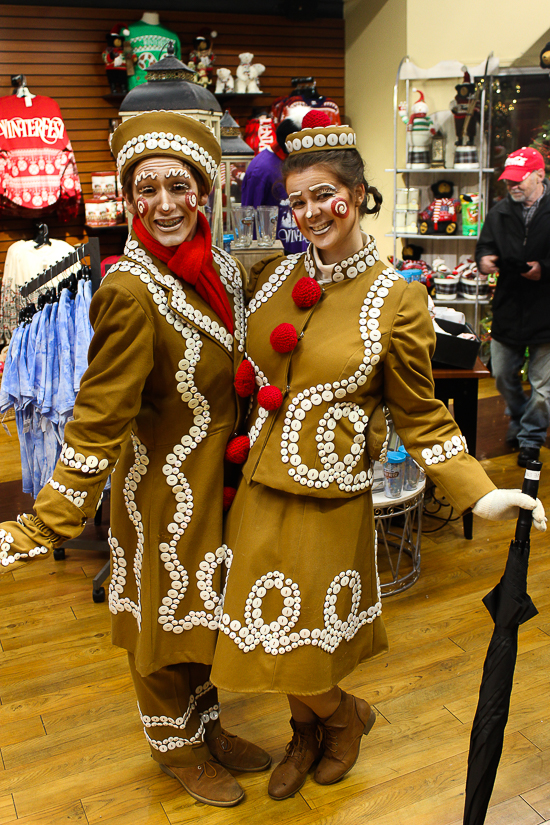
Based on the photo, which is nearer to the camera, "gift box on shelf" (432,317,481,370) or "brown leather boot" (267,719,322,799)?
"brown leather boot" (267,719,322,799)

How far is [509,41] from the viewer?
5.88 metres

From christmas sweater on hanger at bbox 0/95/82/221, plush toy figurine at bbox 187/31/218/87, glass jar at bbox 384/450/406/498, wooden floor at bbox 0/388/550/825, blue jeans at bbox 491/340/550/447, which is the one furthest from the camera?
plush toy figurine at bbox 187/31/218/87

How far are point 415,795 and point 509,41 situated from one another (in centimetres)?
574

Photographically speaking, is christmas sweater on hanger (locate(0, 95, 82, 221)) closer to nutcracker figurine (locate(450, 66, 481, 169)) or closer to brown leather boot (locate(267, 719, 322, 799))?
nutcracker figurine (locate(450, 66, 481, 169))

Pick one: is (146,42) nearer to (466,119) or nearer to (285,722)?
(466,119)

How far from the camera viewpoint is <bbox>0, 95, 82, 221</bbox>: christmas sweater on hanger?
6160 millimetres

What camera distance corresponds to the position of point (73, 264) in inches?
128

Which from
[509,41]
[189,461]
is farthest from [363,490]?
[509,41]

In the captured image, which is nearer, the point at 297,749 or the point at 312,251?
the point at 312,251

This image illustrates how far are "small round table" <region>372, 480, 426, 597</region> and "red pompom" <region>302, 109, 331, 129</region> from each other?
1.62 meters

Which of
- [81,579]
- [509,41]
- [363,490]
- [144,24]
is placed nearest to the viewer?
[363,490]

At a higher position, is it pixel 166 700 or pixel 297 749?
pixel 166 700

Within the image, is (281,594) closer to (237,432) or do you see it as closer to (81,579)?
(237,432)

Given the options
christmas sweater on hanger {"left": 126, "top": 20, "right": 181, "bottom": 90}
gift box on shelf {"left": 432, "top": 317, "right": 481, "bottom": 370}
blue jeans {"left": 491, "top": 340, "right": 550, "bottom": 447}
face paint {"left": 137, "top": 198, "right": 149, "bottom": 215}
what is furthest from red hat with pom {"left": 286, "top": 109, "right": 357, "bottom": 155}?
christmas sweater on hanger {"left": 126, "top": 20, "right": 181, "bottom": 90}
